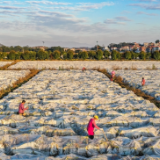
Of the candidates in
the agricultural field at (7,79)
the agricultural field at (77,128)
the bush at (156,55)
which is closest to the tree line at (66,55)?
the bush at (156,55)

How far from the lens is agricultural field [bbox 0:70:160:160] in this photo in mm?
4809

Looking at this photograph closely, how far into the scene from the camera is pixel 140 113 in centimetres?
735

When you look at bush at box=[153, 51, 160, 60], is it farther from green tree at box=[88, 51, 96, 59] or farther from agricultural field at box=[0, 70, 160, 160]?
agricultural field at box=[0, 70, 160, 160]

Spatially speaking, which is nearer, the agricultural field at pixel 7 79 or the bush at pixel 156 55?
the agricultural field at pixel 7 79

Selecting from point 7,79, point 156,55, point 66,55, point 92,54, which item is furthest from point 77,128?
point 156,55

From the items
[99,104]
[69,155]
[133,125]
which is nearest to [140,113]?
[133,125]

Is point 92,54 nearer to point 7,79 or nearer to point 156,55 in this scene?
point 156,55

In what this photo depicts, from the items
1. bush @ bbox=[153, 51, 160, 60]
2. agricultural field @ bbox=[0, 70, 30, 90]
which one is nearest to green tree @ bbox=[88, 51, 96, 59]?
bush @ bbox=[153, 51, 160, 60]

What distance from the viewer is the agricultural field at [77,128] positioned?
4.81m

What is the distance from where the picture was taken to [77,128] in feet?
20.5

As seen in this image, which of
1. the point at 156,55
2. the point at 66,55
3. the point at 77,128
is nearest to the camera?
the point at 77,128

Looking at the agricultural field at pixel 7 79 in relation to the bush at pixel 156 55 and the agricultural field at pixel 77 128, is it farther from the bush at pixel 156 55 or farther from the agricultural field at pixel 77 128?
the bush at pixel 156 55

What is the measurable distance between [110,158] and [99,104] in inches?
167

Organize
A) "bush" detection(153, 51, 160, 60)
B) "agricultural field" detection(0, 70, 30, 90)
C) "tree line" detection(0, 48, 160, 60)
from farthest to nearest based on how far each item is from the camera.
Result: 1. "bush" detection(153, 51, 160, 60)
2. "tree line" detection(0, 48, 160, 60)
3. "agricultural field" detection(0, 70, 30, 90)
